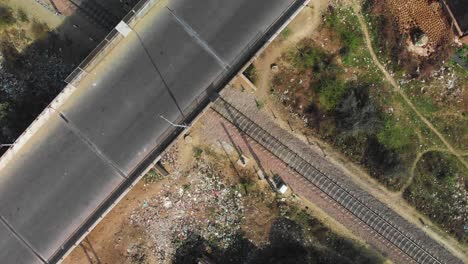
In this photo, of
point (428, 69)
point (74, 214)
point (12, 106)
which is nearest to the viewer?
point (74, 214)

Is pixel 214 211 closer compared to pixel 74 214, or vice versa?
pixel 74 214

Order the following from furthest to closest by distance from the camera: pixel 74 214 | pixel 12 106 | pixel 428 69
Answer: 1. pixel 428 69
2. pixel 12 106
3. pixel 74 214

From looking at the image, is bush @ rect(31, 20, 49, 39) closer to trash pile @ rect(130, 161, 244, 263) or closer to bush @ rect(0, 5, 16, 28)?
bush @ rect(0, 5, 16, 28)

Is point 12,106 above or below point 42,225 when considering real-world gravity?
above

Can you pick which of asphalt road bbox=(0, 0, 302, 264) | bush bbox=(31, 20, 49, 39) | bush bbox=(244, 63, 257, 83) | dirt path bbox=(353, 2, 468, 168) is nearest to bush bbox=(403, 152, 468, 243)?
dirt path bbox=(353, 2, 468, 168)

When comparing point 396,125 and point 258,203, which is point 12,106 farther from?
point 396,125

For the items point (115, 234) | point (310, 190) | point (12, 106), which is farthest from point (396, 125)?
point (12, 106)
